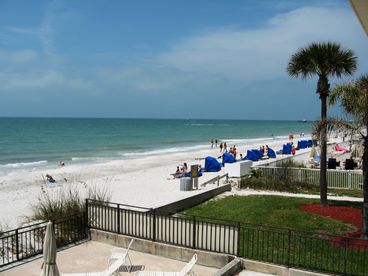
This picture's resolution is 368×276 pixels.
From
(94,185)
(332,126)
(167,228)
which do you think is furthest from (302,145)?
A: (167,228)

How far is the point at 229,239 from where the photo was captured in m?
9.93

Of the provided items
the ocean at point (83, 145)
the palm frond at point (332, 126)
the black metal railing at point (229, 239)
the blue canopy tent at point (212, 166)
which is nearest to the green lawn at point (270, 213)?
the black metal railing at point (229, 239)

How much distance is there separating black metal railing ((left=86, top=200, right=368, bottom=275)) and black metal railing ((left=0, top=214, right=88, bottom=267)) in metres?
0.43

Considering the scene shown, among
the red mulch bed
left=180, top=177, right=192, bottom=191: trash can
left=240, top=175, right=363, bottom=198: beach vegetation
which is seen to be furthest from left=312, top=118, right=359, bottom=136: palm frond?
left=180, top=177, right=192, bottom=191: trash can

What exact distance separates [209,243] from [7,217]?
1042 cm

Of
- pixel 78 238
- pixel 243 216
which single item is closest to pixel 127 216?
pixel 78 238

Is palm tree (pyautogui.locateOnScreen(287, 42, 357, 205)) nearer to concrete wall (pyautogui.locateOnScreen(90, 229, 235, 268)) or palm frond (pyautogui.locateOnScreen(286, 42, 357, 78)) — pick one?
palm frond (pyautogui.locateOnScreen(286, 42, 357, 78))

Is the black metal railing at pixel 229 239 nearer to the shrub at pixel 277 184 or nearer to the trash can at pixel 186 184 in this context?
the trash can at pixel 186 184

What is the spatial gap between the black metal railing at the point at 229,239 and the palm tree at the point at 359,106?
1350 mm

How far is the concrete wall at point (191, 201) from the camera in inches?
572

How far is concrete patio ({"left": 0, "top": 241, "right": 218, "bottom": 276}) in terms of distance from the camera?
9492mm

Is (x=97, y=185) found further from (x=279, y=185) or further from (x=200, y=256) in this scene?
(x=200, y=256)

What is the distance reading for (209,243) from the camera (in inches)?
405

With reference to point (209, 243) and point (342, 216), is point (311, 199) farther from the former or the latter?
point (209, 243)
